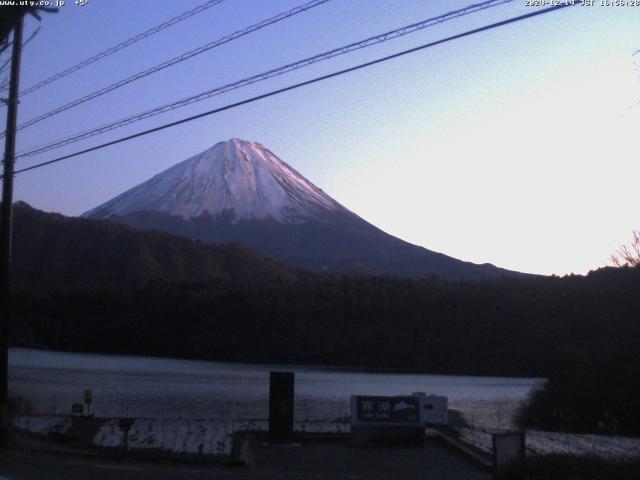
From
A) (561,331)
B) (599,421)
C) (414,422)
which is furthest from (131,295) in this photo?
(414,422)

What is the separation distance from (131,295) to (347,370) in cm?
2038

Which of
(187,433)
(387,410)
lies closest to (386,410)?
(387,410)

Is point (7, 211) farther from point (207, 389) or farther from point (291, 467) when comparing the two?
point (207, 389)

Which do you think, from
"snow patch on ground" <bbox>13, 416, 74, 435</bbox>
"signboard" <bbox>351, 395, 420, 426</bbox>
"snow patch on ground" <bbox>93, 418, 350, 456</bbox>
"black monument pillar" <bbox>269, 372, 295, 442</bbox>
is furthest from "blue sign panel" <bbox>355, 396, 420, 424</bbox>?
"snow patch on ground" <bbox>13, 416, 74, 435</bbox>

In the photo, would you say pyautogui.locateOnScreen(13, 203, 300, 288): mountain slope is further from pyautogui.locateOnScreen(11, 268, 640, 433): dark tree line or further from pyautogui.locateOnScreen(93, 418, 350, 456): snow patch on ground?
pyautogui.locateOnScreen(93, 418, 350, 456): snow patch on ground

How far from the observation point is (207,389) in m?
39.9

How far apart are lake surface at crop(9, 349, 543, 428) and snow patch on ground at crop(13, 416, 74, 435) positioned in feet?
16.2

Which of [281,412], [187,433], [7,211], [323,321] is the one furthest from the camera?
[323,321]

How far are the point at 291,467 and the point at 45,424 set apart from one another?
26.2 ft

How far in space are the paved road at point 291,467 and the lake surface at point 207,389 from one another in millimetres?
9894

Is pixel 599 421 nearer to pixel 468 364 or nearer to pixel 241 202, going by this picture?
pixel 468 364

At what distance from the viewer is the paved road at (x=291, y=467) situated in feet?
52.1

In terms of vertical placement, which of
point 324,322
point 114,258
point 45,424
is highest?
point 114,258

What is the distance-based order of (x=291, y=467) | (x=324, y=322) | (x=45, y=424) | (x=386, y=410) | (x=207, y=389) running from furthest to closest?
(x=324, y=322)
(x=207, y=389)
(x=45, y=424)
(x=386, y=410)
(x=291, y=467)
